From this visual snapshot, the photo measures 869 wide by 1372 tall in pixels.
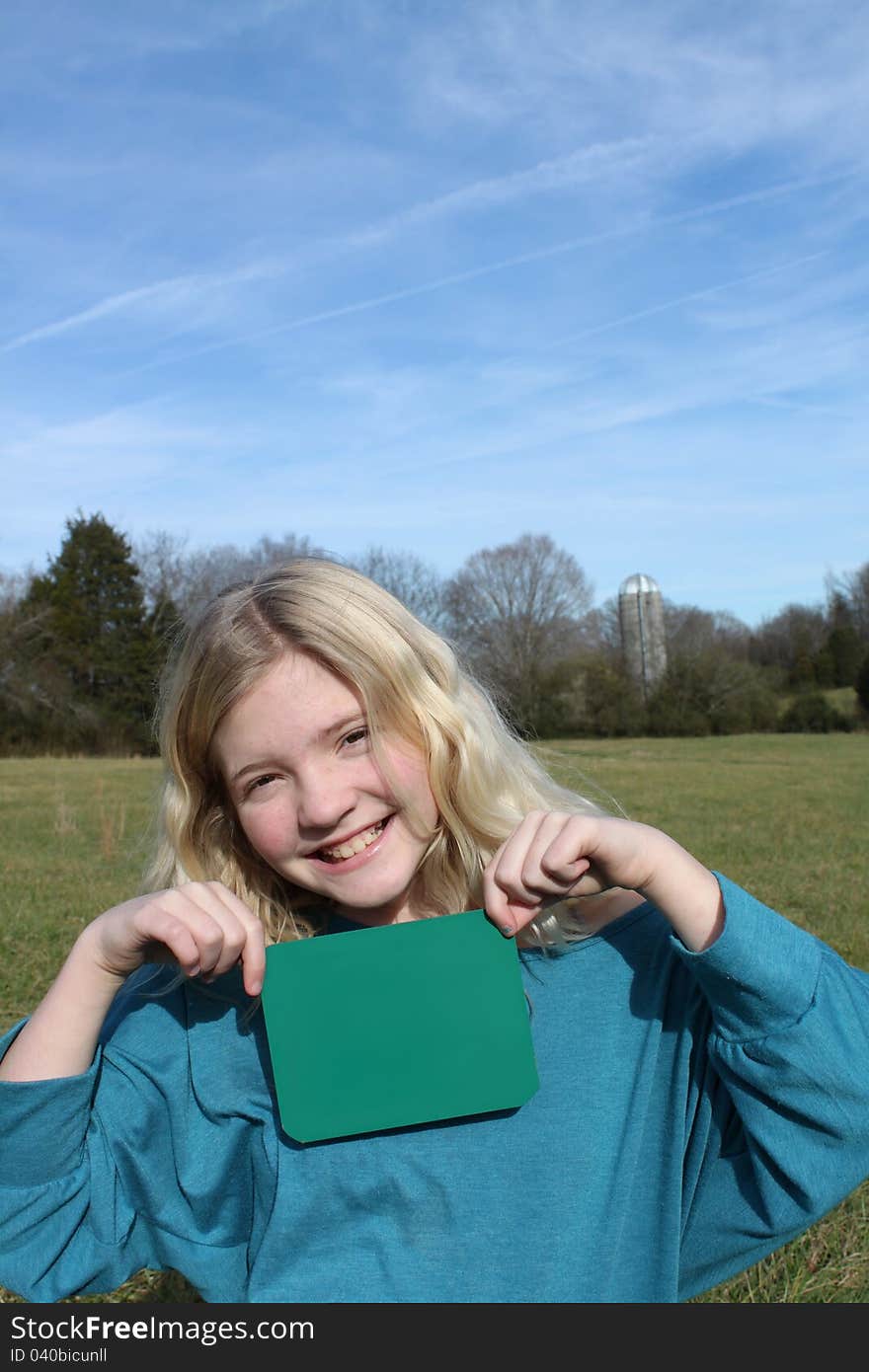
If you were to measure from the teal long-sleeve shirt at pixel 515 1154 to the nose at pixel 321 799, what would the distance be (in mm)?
151

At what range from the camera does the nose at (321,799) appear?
4.70ft

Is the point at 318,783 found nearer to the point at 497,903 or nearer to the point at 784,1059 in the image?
the point at 497,903

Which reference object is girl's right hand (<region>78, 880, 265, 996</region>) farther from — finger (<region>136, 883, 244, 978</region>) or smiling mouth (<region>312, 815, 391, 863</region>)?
smiling mouth (<region>312, 815, 391, 863</region>)

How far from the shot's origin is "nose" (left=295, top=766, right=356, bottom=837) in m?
1.43

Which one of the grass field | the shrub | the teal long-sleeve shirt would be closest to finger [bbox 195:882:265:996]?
the teal long-sleeve shirt

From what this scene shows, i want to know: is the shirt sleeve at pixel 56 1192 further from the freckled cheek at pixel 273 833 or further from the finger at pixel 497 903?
the finger at pixel 497 903

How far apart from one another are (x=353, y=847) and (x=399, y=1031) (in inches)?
9.6

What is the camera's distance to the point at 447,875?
1598 millimetres

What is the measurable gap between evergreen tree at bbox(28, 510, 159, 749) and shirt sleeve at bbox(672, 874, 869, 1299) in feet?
97.5

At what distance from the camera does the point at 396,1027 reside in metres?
1.37

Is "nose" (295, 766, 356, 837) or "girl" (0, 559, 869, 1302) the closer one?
"girl" (0, 559, 869, 1302)

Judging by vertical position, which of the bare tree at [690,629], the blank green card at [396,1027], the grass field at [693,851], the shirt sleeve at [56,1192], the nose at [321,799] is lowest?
the grass field at [693,851]

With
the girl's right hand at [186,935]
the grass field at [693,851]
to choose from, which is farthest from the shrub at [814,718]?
the girl's right hand at [186,935]
